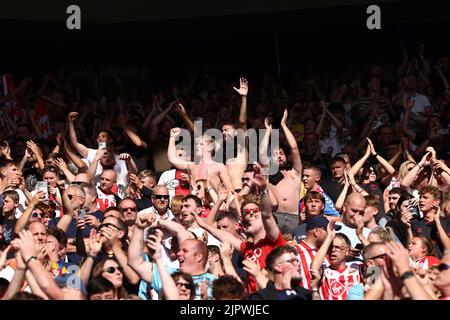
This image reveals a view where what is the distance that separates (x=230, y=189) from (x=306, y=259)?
9.02ft

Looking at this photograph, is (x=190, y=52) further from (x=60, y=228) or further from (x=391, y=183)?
(x=60, y=228)

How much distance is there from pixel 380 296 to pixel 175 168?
6062mm

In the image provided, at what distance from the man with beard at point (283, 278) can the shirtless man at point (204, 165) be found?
3.81m

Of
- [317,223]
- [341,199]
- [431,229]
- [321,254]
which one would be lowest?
[321,254]

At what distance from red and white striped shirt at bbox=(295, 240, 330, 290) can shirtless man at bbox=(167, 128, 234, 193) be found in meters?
2.37

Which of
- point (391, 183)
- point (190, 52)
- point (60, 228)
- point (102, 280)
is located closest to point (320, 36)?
point (190, 52)

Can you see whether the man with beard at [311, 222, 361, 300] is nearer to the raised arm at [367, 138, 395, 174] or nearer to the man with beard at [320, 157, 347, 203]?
the man with beard at [320, 157, 347, 203]

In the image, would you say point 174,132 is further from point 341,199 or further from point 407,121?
point 407,121

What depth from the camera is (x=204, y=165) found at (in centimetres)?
1417

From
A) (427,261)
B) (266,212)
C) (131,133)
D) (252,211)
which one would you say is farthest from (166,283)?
(131,133)

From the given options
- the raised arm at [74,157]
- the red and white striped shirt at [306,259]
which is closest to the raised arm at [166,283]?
the red and white striped shirt at [306,259]

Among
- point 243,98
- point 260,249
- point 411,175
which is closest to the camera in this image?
point 260,249

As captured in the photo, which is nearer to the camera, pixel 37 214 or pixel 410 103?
pixel 37 214

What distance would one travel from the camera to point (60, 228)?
12.1 meters
